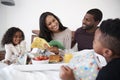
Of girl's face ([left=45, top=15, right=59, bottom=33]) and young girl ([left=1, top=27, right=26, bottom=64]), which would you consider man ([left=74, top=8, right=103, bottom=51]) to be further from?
young girl ([left=1, top=27, right=26, bottom=64])

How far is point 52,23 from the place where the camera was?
6.20 feet

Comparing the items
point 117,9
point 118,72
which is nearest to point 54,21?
point 118,72

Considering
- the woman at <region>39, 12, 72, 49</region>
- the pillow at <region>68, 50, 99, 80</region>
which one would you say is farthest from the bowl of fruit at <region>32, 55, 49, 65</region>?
the woman at <region>39, 12, 72, 49</region>

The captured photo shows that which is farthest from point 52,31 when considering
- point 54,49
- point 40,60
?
point 40,60

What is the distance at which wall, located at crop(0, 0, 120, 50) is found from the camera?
2.97 meters

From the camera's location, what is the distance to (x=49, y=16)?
194cm

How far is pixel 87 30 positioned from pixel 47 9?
1162 mm

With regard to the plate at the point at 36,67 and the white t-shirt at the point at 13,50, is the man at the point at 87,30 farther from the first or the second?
the plate at the point at 36,67

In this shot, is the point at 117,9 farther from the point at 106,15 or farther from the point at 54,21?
the point at 54,21

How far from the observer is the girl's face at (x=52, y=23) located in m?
1.88

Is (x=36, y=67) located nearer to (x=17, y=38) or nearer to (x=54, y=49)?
(x=54, y=49)

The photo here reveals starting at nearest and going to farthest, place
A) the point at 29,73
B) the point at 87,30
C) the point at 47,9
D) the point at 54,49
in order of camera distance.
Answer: the point at 29,73 → the point at 54,49 → the point at 87,30 → the point at 47,9

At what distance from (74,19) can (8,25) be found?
92cm

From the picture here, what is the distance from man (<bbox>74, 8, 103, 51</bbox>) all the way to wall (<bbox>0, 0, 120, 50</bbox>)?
3.16 feet
